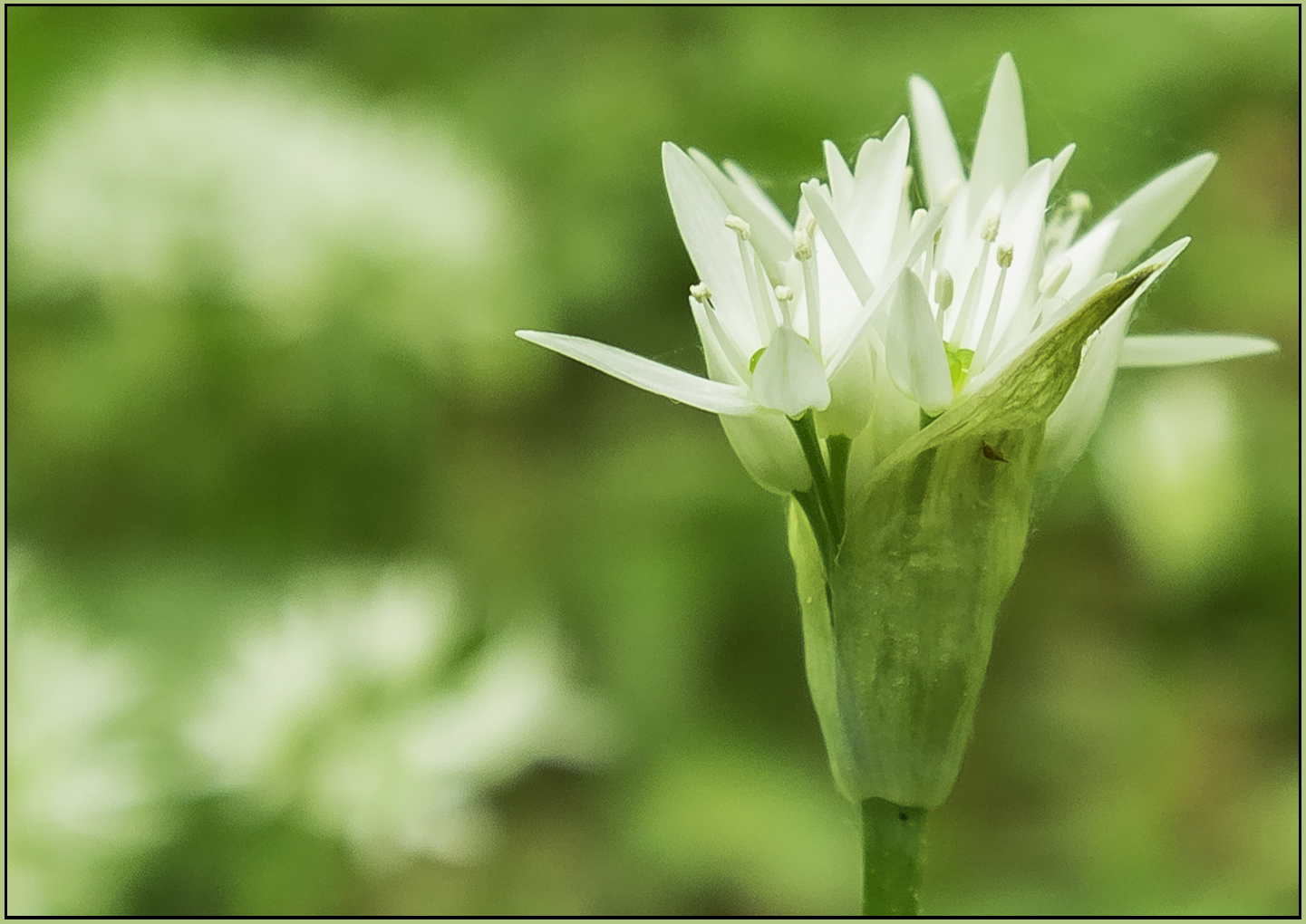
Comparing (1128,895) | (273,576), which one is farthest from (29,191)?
(1128,895)

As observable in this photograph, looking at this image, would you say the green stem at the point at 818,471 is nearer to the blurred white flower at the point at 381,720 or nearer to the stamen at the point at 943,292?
the stamen at the point at 943,292

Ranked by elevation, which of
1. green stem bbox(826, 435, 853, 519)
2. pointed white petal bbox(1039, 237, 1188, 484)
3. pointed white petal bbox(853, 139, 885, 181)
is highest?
pointed white petal bbox(853, 139, 885, 181)

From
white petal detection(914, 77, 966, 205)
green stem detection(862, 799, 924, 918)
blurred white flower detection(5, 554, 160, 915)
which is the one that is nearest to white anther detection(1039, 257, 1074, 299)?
white petal detection(914, 77, 966, 205)

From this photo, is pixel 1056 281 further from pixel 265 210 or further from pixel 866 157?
pixel 265 210

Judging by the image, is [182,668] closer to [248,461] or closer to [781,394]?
[248,461]

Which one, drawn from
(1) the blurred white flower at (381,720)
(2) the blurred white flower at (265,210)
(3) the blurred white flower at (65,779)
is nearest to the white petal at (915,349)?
(3) the blurred white flower at (65,779)

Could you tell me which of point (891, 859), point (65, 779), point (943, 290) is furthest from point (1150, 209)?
point (65, 779)

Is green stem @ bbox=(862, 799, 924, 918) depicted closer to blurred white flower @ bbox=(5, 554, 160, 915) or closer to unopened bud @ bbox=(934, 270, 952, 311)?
unopened bud @ bbox=(934, 270, 952, 311)
